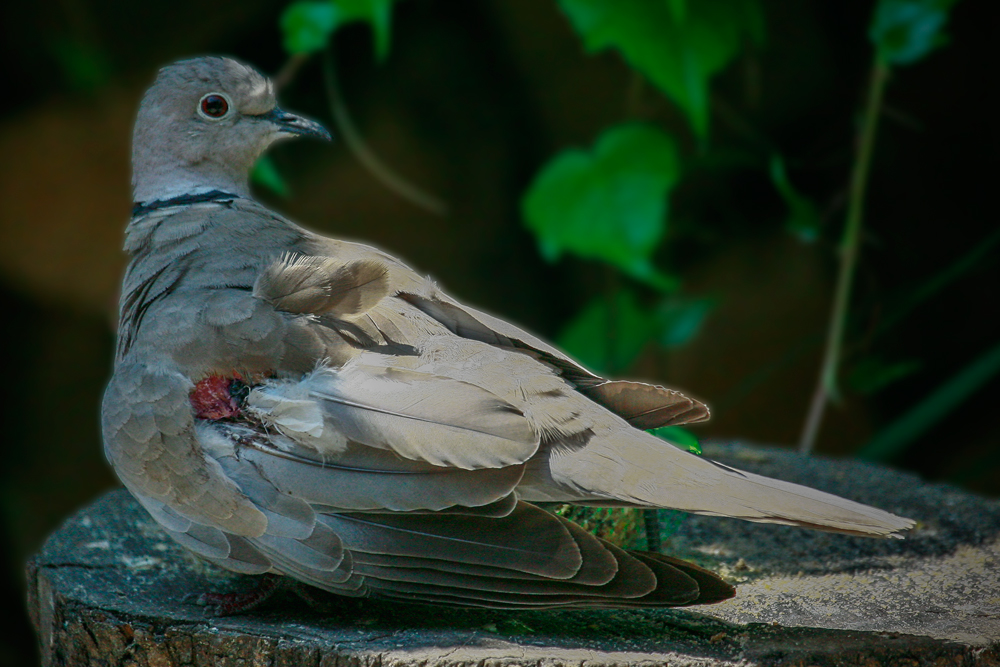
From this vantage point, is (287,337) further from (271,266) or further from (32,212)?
(32,212)

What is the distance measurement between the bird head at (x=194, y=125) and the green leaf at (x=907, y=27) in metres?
1.79

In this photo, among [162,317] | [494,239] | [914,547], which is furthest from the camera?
[494,239]

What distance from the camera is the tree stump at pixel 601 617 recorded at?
1.54 meters

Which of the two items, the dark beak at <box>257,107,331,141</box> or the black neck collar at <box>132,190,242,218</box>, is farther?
the dark beak at <box>257,107,331,141</box>

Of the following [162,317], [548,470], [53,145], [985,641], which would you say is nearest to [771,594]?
[985,641]

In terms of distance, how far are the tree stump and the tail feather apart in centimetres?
21

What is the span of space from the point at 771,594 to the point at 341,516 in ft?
2.75

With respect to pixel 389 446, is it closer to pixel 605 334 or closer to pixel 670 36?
pixel 670 36

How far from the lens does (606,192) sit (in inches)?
125

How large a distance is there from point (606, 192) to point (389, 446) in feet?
5.86

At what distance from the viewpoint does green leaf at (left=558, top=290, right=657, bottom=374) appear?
357 cm

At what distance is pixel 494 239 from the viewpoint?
13.9 ft

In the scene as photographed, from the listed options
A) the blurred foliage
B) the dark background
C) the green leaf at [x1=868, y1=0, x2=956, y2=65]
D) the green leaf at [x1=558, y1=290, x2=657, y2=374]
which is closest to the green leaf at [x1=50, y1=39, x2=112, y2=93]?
the dark background

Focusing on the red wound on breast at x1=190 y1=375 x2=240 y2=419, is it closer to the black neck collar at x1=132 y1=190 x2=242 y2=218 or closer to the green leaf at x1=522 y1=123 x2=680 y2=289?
the black neck collar at x1=132 y1=190 x2=242 y2=218
